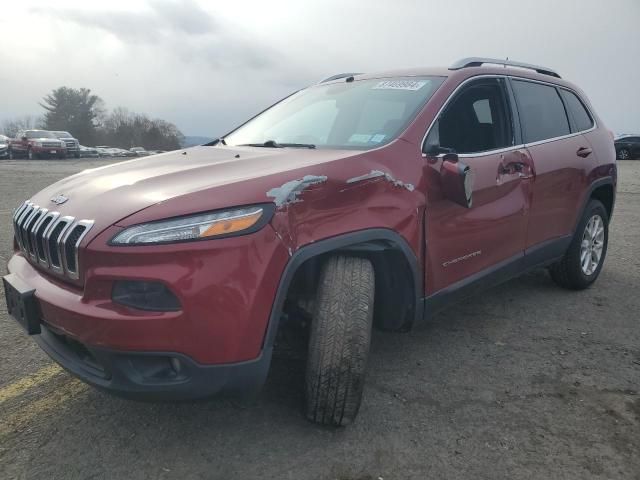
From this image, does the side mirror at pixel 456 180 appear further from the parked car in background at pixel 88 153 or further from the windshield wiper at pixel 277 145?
the parked car in background at pixel 88 153

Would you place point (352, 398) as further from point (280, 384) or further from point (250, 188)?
point (250, 188)

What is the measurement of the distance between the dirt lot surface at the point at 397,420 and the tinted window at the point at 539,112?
1397 mm

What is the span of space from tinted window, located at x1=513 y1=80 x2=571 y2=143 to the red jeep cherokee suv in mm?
78

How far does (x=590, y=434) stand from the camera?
2.39m

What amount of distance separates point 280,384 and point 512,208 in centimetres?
178

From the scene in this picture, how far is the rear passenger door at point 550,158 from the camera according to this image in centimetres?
361

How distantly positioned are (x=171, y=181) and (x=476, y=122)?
6.43ft

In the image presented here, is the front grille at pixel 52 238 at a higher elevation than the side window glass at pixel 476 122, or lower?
lower

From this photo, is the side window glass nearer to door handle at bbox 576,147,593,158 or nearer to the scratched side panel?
the scratched side panel

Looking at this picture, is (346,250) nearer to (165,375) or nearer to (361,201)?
(361,201)

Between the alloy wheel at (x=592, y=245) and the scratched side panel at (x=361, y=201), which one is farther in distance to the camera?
the alloy wheel at (x=592, y=245)

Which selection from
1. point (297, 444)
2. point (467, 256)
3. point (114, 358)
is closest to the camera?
point (114, 358)

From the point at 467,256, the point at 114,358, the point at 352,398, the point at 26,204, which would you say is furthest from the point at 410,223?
the point at 26,204

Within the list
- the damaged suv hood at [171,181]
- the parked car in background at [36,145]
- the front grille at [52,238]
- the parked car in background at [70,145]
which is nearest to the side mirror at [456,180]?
the damaged suv hood at [171,181]
